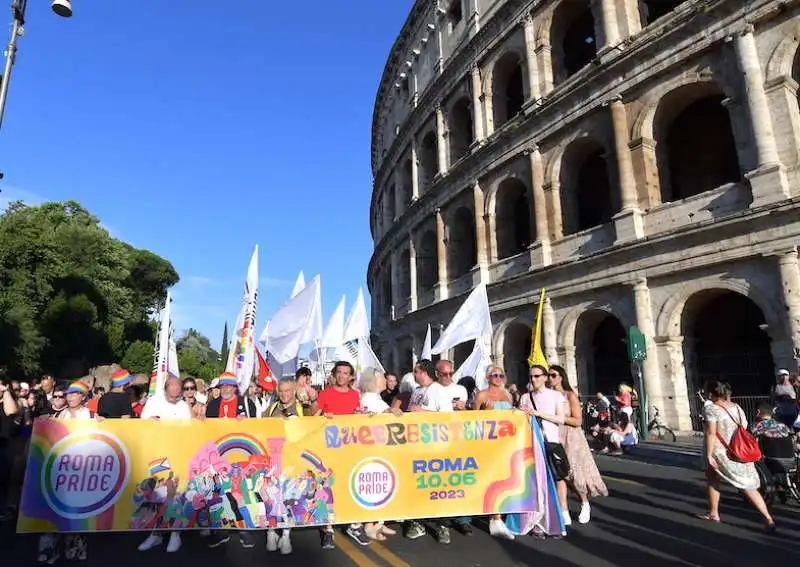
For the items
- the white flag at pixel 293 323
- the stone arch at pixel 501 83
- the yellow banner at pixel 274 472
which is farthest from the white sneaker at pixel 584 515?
the stone arch at pixel 501 83

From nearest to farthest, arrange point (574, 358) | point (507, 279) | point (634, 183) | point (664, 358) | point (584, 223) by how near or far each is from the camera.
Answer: point (664, 358) < point (634, 183) < point (574, 358) < point (507, 279) < point (584, 223)

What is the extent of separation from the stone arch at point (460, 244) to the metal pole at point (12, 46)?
17.1 metres

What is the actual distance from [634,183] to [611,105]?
2.61m

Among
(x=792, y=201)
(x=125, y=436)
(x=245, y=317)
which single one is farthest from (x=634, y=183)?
(x=125, y=436)

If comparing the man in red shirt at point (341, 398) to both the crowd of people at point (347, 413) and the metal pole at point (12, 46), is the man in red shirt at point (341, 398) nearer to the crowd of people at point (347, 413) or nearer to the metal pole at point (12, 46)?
the crowd of people at point (347, 413)

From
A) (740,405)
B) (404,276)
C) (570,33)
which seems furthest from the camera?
(404,276)

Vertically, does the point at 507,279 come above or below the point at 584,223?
below

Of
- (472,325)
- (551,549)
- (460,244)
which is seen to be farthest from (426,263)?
(551,549)

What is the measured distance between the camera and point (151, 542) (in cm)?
538

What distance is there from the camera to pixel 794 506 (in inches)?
Answer: 279

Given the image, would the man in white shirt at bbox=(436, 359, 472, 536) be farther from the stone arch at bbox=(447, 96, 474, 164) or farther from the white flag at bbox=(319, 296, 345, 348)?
the stone arch at bbox=(447, 96, 474, 164)

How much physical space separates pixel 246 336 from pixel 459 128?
742 inches

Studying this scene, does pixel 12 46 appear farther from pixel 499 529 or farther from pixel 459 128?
pixel 459 128

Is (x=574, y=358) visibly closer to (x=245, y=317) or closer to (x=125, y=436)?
(x=245, y=317)
